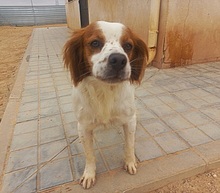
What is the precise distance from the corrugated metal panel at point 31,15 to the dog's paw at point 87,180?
2477 centimetres

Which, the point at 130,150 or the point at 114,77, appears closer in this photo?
the point at 114,77

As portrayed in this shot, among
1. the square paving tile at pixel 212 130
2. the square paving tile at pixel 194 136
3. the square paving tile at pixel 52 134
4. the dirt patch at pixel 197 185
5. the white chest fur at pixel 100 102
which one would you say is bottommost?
the dirt patch at pixel 197 185

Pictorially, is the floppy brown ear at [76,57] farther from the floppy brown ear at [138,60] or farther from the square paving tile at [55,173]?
the square paving tile at [55,173]

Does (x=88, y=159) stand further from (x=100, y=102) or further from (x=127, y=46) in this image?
(x=127, y=46)

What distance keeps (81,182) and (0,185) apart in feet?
2.42

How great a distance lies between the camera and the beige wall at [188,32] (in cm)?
427

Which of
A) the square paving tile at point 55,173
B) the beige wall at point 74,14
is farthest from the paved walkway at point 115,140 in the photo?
the beige wall at point 74,14

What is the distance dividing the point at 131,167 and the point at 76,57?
44.3 inches

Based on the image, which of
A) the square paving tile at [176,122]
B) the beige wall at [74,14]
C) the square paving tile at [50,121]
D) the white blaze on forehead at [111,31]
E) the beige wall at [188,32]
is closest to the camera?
the white blaze on forehead at [111,31]

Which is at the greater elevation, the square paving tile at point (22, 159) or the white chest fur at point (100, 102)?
the white chest fur at point (100, 102)

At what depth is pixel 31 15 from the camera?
24109 millimetres

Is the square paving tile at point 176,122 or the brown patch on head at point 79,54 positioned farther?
the square paving tile at point 176,122

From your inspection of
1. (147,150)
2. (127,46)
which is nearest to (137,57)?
(127,46)

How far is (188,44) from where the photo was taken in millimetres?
4684
